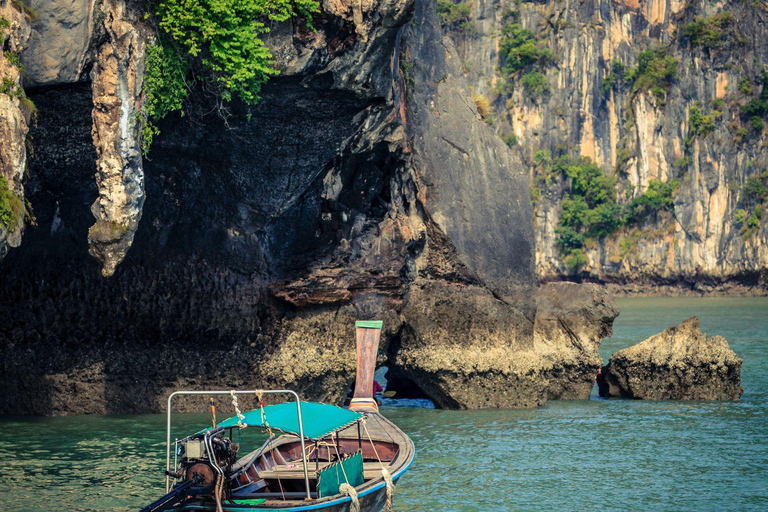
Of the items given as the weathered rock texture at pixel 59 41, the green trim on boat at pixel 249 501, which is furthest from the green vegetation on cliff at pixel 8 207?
the green trim on boat at pixel 249 501

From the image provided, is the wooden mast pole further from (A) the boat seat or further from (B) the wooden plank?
(A) the boat seat

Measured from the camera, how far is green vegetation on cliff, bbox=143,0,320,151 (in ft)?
48.6

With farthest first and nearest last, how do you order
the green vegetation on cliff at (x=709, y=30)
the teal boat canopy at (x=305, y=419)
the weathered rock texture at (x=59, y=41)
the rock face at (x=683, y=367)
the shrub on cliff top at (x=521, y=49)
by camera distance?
the shrub on cliff top at (x=521, y=49), the green vegetation on cliff at (x=709, y=30), the rock face at (x=683, y=367), the weathered rock texture at (x=59, y=41), the teal boat canopy at (x=305, y=419)

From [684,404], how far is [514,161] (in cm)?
826

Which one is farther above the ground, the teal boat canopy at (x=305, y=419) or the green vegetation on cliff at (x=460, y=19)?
the green vegetation on cliff at (x=460, y=19)

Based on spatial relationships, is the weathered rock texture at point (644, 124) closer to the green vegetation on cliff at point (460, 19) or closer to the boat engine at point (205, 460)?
the green vegetation on cliff at point (460, 19)

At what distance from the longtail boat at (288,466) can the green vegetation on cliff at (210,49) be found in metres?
6.07

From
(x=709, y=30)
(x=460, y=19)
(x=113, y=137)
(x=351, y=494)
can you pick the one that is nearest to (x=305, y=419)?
(x=351, y=494)

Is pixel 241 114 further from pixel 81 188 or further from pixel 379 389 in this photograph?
pixel 379 389

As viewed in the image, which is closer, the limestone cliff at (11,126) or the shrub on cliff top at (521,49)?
the limestone cliff at (11,126)

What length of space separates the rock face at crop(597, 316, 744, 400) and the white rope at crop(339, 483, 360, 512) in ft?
44.0

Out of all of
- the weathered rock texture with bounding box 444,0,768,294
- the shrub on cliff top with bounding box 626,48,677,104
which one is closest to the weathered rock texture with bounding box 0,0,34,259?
the weathered rock texture with bounding box 444,0,768,294

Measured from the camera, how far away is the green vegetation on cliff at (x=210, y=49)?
14.8 meters

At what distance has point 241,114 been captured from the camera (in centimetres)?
1697
